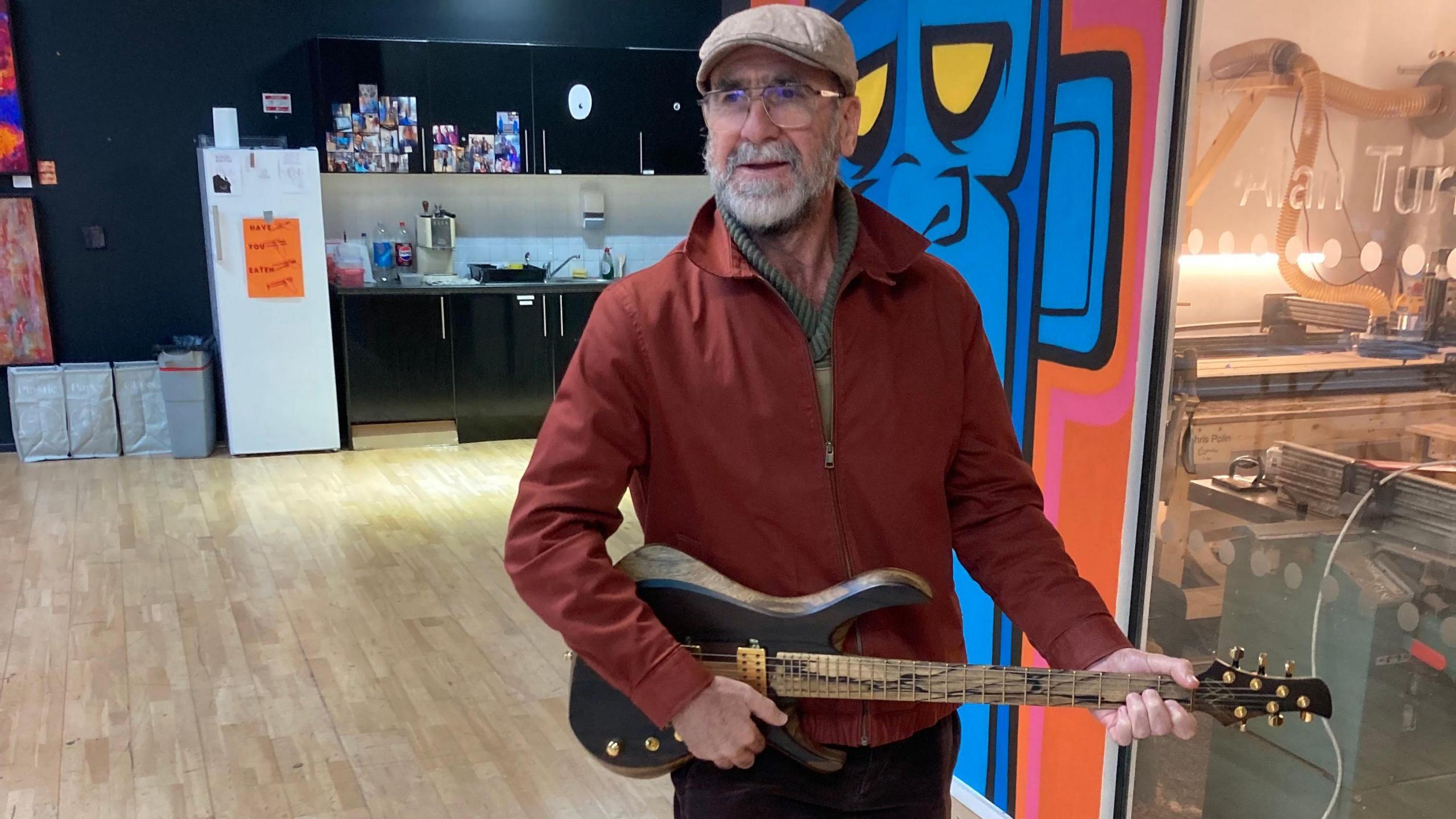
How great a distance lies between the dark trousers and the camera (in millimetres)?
1373

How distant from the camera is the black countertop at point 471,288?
20.6 ft

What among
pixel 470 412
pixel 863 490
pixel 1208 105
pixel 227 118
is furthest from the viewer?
pixel 470 412

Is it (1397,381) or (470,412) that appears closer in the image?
(1397,381)

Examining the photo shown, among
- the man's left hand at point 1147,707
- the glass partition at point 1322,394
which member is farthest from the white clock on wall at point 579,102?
the man's left hand at point 1147,707

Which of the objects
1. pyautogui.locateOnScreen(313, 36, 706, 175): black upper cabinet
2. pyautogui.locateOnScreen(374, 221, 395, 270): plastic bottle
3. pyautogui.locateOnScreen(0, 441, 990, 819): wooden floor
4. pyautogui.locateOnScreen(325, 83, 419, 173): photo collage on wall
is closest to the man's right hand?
pyautogui.locateOnScreen(0, 441, 990, 819): wooden floor

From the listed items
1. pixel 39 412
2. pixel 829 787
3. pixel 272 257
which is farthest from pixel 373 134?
pixel 829 787

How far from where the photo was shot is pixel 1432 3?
5.75 feet

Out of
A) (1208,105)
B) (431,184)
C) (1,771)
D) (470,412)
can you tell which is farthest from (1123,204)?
(431,184)

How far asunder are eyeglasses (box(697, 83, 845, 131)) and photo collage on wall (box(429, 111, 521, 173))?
5.48 metres

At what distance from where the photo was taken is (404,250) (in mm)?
6816

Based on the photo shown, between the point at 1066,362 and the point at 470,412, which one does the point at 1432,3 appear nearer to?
the point at 1066,362

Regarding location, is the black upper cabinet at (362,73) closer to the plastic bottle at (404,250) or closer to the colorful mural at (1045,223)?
the plastic bottle at (404,250)

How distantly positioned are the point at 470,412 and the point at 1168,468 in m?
5.13

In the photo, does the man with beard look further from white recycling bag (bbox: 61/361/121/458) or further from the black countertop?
white recycling bag (bbox: 61/361/121/458)
